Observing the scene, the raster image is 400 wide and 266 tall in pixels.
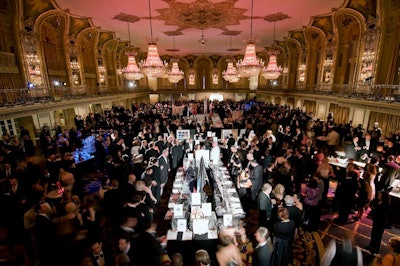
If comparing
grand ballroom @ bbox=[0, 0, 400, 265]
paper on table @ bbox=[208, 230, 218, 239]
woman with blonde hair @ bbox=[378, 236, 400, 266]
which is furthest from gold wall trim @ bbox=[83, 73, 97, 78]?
woman with blonde hair @ bbox=[378, 236, 400, 266]

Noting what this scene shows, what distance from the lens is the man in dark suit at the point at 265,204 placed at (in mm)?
4605

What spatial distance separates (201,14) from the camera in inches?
504

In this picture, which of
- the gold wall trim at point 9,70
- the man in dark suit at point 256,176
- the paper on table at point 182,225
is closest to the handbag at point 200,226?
the paper on table at point 182,225

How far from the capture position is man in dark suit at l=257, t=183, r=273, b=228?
4.61m

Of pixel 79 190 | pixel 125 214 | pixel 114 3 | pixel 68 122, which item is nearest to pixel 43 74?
pixel 68 122

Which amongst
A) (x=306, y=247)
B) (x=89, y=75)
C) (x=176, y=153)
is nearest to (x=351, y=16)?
(x=176, y=153)

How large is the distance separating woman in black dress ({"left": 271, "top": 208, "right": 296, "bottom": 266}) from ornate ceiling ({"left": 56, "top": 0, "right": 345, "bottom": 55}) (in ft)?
31.6

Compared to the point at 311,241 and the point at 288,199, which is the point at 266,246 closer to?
the point at 288,199

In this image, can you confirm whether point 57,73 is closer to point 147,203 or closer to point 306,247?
point 147,203

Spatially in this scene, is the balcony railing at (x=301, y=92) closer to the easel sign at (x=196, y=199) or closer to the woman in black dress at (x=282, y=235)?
the woman in black dress at (x=282, y=235)

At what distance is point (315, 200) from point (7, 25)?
16617mm

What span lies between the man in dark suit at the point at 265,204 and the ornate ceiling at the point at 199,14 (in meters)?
8.86

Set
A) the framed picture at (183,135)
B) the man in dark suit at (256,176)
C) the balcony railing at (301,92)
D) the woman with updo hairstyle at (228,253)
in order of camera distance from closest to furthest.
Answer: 1. the woman with updo hairstyle at (228,253)
2. the man in dark suit at (256,176)
3. the framed picture at (183,135)
4. the balcony railing at (301,92)

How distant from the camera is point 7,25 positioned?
479 inches
